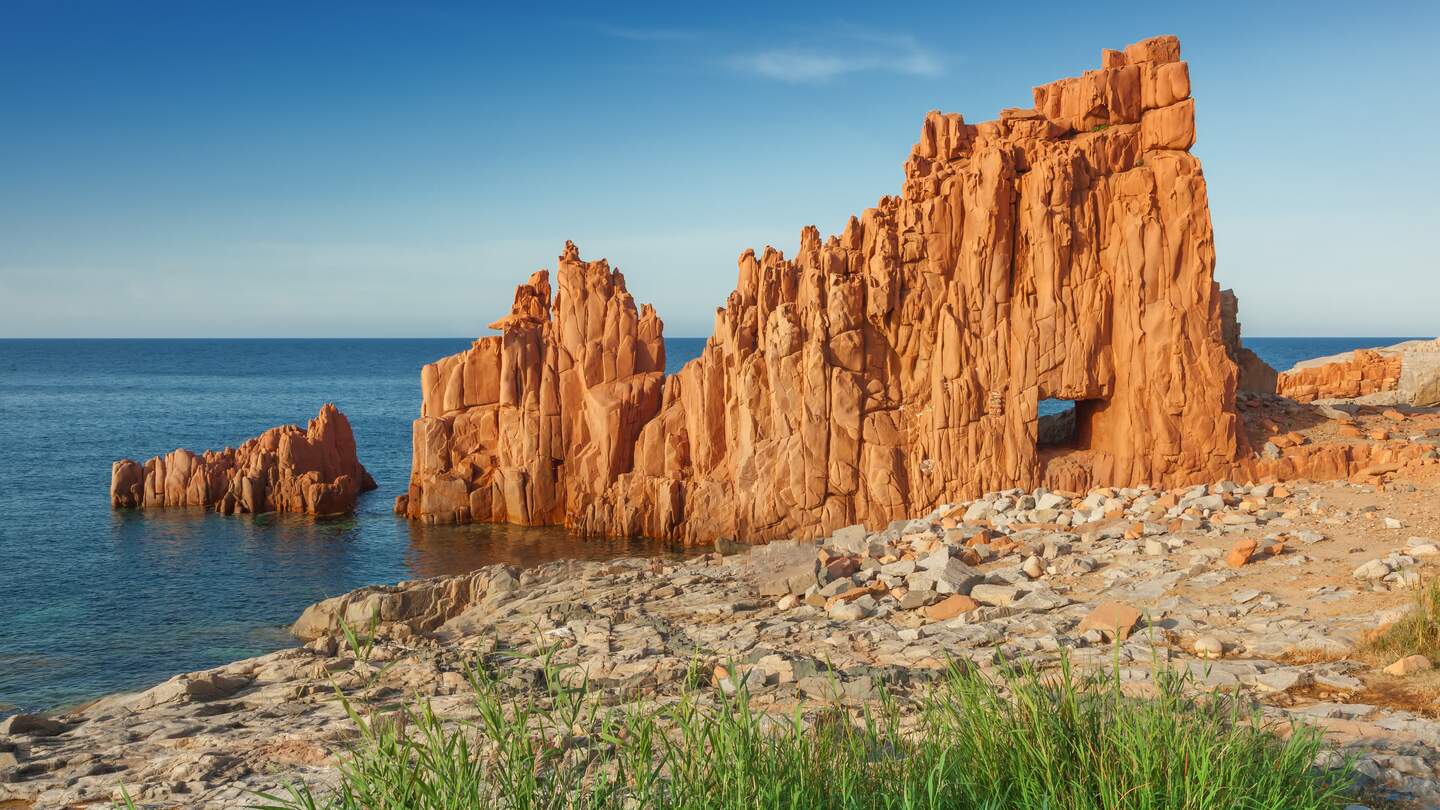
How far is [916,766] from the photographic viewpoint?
737 cm

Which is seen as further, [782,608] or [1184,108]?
[1184,108]

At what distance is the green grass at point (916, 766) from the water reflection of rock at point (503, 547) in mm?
27395

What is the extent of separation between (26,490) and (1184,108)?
5580cm

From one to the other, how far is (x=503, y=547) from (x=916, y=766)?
31202mm

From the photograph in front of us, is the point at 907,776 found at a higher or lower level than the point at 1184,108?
lower

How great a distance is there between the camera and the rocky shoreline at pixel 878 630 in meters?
11.8

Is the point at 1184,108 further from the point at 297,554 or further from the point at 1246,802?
the point at 297,554

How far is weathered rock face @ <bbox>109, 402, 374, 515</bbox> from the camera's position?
45500 mm

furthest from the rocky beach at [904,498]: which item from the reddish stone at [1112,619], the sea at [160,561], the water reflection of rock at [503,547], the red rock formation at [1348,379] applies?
the sea at [160,561]

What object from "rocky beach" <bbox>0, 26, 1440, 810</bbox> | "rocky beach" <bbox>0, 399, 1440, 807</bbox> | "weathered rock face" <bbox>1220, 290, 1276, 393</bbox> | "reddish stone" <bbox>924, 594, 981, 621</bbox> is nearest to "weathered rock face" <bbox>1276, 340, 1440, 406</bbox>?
"rocky beach" <bbox>0, 26, 1440, 810</bbox>

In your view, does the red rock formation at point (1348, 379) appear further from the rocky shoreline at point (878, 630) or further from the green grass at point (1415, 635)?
the green grass at point (1415, 635)

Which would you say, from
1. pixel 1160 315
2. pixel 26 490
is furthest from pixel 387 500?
pixel 1160 315

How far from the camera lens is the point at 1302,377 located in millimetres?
55281

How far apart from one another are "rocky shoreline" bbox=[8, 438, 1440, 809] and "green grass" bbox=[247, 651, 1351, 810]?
750 millimetres
